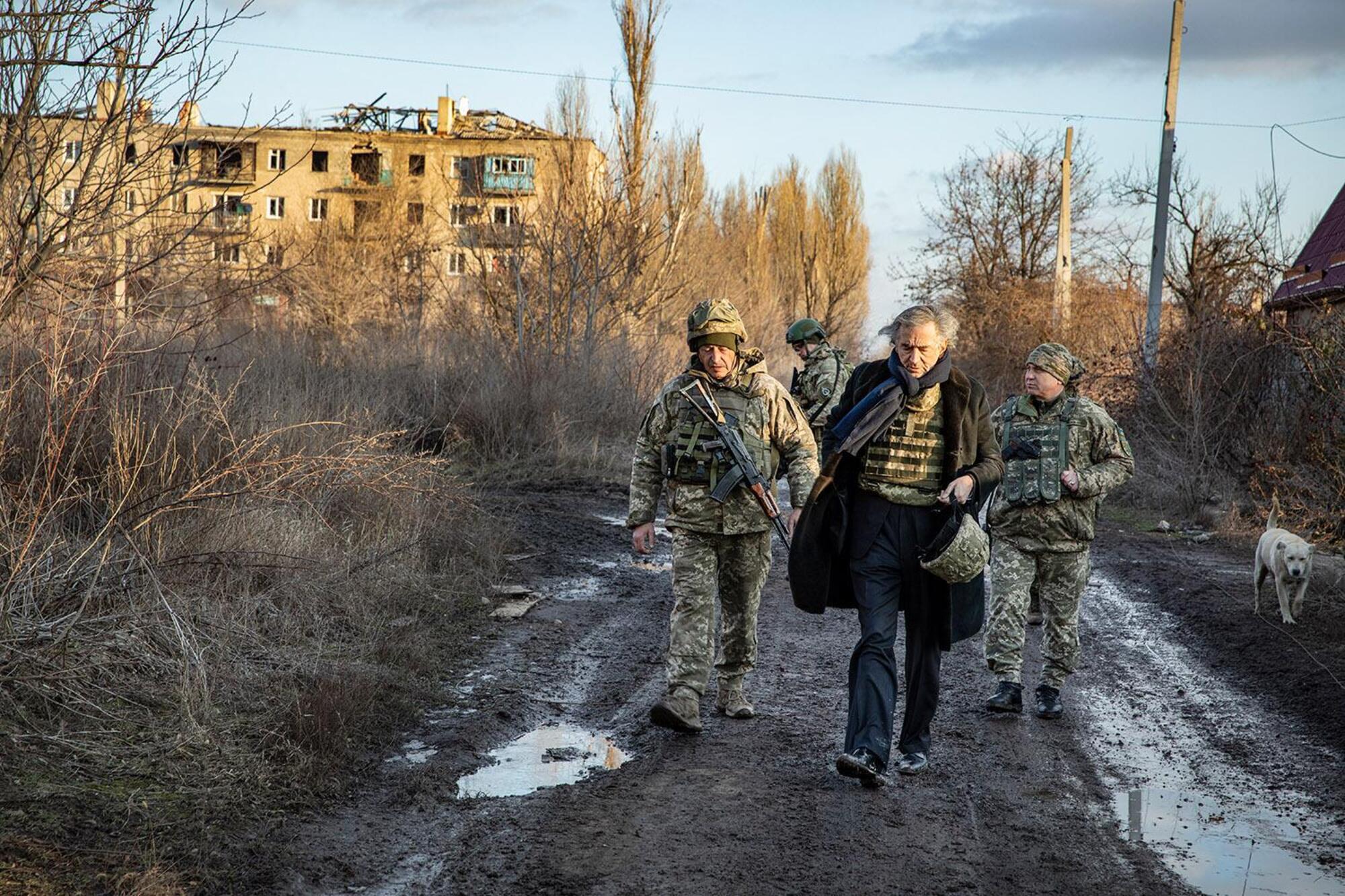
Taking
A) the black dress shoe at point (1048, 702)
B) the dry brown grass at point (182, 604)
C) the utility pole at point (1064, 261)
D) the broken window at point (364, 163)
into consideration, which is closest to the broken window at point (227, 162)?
the dry brown grass at point (182, 604)

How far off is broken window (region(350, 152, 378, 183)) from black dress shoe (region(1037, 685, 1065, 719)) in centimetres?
5781

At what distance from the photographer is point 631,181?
2258 cm

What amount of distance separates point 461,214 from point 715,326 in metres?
17.4

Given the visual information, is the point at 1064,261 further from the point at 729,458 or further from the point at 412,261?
the point at 729,458

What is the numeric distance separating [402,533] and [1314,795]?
246 inches

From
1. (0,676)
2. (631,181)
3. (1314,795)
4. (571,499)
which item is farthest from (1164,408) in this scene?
(0,676)

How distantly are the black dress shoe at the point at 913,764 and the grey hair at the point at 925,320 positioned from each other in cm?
177

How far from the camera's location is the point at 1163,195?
65.0 feet

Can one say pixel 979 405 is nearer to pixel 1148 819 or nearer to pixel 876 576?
pixel 876 576

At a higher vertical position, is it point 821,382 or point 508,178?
point 508,178

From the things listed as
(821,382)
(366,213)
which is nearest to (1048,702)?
(821,382)

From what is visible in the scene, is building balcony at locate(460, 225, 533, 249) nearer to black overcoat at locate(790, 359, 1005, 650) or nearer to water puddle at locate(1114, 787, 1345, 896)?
black overcoat at locate(790, 359, 1005, 650)

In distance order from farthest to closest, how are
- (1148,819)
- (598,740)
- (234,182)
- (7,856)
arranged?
(234,182), (598,740), (1148,819), (7,856)

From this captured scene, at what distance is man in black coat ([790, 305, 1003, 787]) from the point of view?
5238mm
